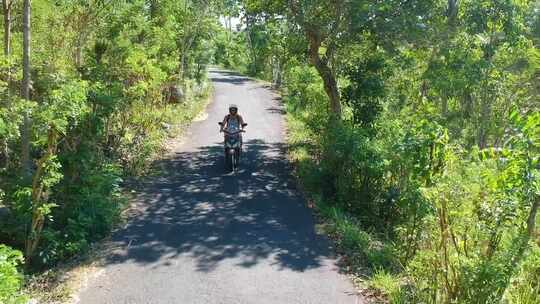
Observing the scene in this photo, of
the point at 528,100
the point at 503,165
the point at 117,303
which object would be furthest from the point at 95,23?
the point at 528,100

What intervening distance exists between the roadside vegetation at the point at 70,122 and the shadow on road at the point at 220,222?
0.69 meters

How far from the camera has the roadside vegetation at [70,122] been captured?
6.68 m

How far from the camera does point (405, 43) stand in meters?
12.6

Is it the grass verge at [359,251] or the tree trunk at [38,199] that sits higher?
the tree trunk at [38,199]

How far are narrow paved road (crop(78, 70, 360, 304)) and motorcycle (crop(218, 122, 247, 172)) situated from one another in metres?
0.33

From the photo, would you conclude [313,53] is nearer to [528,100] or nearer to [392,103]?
[392,103]

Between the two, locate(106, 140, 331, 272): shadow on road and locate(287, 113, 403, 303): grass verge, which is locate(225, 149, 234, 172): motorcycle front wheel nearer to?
locate(106, 140, 331, 272): shadow on road

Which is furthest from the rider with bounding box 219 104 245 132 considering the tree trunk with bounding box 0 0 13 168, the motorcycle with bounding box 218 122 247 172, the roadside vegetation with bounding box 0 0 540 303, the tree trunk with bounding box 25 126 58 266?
the tree trunk with bounding box 25 126 58 266

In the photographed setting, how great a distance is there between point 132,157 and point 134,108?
1.55 metres

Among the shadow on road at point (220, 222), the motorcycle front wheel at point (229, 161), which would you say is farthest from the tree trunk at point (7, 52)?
the motorcycle front wheel at point (229, 161)

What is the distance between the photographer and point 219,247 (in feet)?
26.2

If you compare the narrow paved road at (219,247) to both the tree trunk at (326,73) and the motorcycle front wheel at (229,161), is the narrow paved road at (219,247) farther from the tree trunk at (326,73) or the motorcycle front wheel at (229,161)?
the tree trunk at (326,73)

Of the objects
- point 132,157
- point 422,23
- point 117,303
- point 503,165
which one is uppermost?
point 422,23

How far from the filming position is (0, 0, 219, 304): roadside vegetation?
6.68 meters
